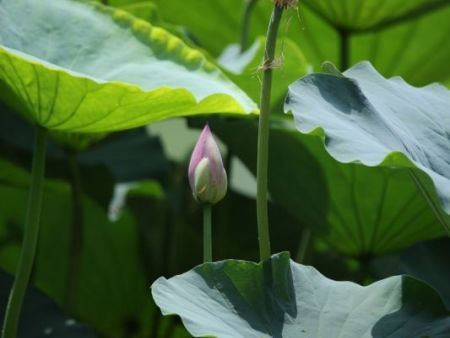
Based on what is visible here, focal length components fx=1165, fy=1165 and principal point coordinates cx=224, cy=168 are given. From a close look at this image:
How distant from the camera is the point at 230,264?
1.15 metres

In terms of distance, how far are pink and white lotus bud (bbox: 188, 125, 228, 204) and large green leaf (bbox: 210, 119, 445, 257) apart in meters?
0.47

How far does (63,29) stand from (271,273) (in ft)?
1.67

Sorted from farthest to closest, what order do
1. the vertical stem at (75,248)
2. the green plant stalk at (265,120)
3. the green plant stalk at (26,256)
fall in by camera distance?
the vertical stem at (75,248), the green plant stalk at (26,256), the green plant stalk at (265,120)

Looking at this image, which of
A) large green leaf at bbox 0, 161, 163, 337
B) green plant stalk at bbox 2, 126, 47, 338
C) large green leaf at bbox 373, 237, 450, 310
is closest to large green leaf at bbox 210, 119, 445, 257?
large green leaf at bbox 373, 237, 450, 310

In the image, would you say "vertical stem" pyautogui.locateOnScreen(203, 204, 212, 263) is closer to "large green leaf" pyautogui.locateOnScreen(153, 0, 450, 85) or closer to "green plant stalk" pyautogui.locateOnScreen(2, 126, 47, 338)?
"green plant stalk" pyautogui.locateOnScreen(2, 126, 47, 338)

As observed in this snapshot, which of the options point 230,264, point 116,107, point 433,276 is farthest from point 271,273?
point 433,276

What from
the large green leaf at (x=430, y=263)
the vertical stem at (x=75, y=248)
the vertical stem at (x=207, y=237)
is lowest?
the vertical stem at (x=75, y=248)

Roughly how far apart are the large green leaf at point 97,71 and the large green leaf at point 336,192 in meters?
0.24

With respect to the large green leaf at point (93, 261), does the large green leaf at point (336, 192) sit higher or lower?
higher

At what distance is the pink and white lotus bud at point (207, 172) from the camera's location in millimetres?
1186

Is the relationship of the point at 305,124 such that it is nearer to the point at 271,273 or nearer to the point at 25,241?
the point at 271,273

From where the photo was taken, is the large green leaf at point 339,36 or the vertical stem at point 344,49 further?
the large green leaf at point 339,36

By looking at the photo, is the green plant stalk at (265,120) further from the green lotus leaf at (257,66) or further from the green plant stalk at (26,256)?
the green lotus leaf at (257,66)

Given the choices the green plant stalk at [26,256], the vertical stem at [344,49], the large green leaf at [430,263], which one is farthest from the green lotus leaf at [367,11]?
the green plant stalk at [26,256]
